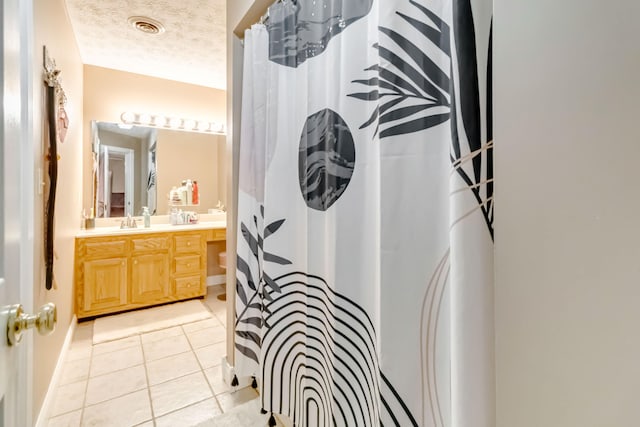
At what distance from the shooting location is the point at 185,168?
11.8 ft

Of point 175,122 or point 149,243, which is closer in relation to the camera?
point 149,243

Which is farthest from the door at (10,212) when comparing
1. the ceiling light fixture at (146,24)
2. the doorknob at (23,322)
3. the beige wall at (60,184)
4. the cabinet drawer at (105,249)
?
the cabinet drawer at (105,249)

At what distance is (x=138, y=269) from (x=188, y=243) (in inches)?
20.3

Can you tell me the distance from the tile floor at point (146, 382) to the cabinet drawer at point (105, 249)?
0.67 metres

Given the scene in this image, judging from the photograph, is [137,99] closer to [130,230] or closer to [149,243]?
[130,230]

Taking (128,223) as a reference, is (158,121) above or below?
above

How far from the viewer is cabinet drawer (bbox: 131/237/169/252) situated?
9.23 feet

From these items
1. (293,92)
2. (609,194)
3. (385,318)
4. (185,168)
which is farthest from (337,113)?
(185,168)

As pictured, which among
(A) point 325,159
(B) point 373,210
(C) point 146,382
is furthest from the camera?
(C) point 146,382

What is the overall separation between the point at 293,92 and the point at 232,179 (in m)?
0.74

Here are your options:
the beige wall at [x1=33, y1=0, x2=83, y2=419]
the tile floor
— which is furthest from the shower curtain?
the beige wall at [x1=33, y1=0, x2=83, y2=419]

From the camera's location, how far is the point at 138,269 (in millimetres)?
2840

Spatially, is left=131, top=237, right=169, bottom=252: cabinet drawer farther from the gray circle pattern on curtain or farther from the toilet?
the gray circle pattern on curtain

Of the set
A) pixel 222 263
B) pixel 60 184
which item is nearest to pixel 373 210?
pixel 60 184
